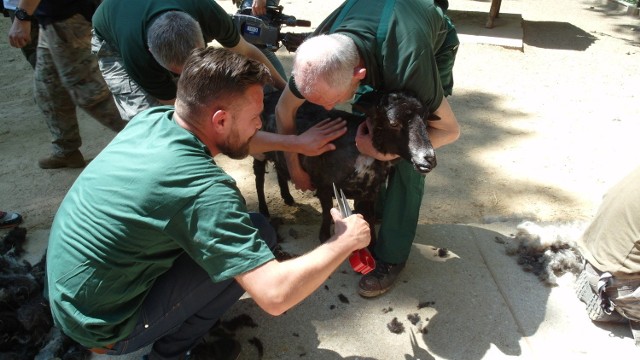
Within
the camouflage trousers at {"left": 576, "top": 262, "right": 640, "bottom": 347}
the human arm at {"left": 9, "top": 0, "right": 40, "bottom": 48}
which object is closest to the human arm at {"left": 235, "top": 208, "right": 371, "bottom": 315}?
the camouflage trousers at {"left": 576, "top": 262, "right": 640, "bottom": 347}

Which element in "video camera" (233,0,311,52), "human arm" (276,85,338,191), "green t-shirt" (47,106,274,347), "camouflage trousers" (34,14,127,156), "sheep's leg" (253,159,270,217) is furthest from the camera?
"camouflage trousers" (34,14,127,156)

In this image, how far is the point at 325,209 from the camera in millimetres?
3365

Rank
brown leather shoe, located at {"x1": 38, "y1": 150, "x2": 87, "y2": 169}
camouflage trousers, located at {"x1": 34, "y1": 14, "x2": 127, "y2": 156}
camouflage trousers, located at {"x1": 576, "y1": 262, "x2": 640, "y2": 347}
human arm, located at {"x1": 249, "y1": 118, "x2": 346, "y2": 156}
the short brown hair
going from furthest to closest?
brown leather shoe, located at {"x1": 38, "y1": 150, "x2": 87, "y2": 169} < camouflage trousers, located at {"x1": 34, "y1": 14, "x2": 127, "y2": 156} < human arm, located at {"x1": 249, "y1": 118, "x2": 346, "y2": 156} < camouflage trousers, located at {"x1": 576, "y1": 262, "x2": 640, "y2": 347} < the short brown hair

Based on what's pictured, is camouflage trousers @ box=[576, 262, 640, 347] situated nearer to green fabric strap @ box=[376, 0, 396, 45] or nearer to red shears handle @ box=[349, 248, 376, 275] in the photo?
red shears handle @ box=[349, 248, 376, 275]

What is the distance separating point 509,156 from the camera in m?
4.80

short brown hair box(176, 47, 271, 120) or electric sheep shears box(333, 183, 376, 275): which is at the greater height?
short brown hair box(176, 47, 271, 120)

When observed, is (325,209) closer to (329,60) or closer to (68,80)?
(329,60)

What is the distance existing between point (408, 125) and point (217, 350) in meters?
1.47

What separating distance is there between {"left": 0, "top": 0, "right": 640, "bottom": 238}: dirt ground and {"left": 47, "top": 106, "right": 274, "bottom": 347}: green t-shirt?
6.59 ft

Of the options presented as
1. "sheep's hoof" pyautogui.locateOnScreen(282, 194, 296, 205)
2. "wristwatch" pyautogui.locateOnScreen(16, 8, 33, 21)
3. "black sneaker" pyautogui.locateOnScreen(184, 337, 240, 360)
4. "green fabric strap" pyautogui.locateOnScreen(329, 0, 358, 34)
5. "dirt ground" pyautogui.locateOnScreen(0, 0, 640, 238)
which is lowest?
"dirt ground" pyautogui.locateOnScreen(0, 0, 640, 238)

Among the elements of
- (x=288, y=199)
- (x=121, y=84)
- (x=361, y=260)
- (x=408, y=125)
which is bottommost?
(x=288, y=199)

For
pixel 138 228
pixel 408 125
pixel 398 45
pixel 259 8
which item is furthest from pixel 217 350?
pixel 259 8

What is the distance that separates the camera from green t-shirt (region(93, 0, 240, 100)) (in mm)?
3025

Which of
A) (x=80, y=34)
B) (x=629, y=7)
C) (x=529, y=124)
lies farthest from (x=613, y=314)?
(x=629, y=7)
